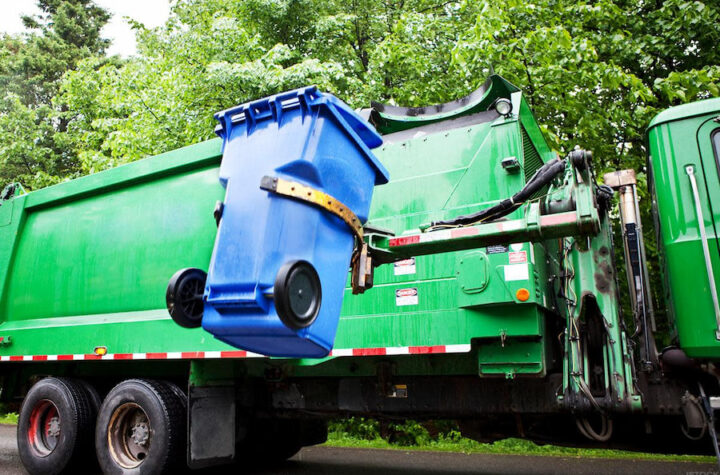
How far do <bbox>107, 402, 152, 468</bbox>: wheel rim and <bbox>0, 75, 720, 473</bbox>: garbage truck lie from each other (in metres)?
0.02

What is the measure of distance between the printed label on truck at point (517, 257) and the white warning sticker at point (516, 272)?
0.03 metres

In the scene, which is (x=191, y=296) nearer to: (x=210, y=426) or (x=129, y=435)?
(x=210, y=426)

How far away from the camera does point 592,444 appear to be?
4.00m

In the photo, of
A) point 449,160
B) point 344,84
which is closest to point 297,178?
point 449,160

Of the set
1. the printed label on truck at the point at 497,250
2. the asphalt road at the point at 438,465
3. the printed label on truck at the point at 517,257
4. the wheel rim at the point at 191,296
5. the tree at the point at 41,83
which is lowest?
the asphalt road at the point at 438,465

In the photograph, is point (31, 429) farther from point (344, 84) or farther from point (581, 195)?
point (344, 84)

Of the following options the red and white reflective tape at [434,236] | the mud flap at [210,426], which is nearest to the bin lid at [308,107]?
the red and white reflective tape at [434,236]

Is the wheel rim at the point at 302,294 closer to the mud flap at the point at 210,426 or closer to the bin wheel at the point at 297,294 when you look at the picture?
the bin wheel at the point at 297,294

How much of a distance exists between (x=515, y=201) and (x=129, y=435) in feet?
12.2

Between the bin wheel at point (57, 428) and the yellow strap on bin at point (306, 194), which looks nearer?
the yellow strap on bin at point (306, 194)

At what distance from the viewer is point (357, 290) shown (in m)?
2.91

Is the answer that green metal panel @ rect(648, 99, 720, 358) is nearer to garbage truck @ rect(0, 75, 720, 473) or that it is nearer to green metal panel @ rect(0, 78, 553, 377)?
garbage truck @ rect(0, 75, 720, 473)

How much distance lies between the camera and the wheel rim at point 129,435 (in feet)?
15.4

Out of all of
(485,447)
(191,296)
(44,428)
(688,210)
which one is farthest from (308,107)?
(485,447)
